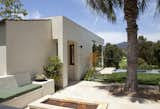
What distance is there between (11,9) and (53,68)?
884 cm

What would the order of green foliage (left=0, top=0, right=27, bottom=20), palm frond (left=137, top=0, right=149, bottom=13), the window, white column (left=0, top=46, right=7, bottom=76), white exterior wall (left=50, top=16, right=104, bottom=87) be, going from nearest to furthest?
white column (left=0, top=46, right=7, bottom=76), palm frond (left=137, top=0, right=149, bottom=13), white exterior wall (left=50, top=16, right=104, bottom=87), the window, green foliage (left=0, top=0, right=27, bottom=20)

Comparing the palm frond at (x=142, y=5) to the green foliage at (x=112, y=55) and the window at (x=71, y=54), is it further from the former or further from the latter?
the green foliage at (x=112, y=55)

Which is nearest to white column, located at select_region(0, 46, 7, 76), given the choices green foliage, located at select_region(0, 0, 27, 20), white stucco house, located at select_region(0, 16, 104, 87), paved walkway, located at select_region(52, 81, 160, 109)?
white stucco house, located at select_region(0, 16, 104, 87)

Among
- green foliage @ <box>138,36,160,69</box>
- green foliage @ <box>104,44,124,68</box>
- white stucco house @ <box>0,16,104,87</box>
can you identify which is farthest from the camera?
green foliage @ <box>104,44,124,68</box>

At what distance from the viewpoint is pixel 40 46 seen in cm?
1154

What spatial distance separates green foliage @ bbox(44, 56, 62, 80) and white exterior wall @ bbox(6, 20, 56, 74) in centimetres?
32

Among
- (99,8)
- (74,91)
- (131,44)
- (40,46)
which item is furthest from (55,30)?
(131,44)

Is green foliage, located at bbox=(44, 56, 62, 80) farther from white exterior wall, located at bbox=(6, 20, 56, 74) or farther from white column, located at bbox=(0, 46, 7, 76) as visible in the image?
white column, located at bbox=(0, 46, 7, 76)

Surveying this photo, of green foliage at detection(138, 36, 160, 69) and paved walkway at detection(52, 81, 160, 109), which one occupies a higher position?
green foliage at detection(138, 36, 160, 69)

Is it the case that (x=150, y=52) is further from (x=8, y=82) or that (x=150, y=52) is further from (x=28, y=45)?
(x=8, y=82)

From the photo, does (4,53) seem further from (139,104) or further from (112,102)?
(139,104)

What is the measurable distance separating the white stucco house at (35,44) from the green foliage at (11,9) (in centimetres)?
596

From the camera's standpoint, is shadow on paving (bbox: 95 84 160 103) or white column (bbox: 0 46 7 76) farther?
shadow on paving (bbox: 95 84 160 103)

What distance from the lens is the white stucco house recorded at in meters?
9.19
